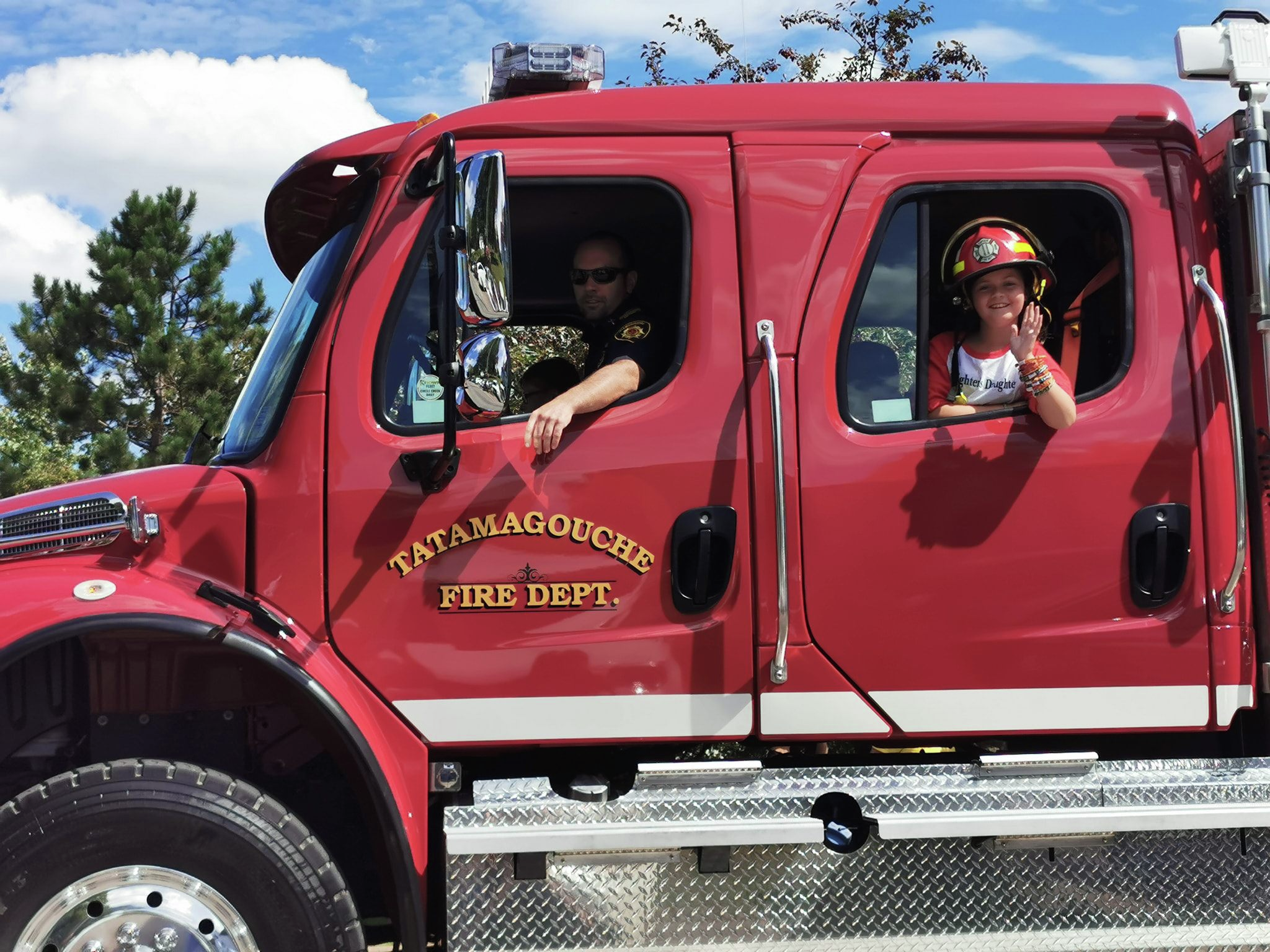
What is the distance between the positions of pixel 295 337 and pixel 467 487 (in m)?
0.70

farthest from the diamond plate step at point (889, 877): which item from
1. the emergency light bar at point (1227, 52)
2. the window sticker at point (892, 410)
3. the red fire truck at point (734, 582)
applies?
the emergency light bar at point (1227, 52)

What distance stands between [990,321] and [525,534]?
142 cm

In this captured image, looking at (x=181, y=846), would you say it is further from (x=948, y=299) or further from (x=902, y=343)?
(x=948, y=299)

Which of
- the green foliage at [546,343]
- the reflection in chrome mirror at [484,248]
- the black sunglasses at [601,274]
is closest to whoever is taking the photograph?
the reflection in chrome mirror at [484,248]

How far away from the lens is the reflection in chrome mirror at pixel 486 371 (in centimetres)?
271

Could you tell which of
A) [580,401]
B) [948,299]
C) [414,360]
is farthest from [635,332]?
[948,299]

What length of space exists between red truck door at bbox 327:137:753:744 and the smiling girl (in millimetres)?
624

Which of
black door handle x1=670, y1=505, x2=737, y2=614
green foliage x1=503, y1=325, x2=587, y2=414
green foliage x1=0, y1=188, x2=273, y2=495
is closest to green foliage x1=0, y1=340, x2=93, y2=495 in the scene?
green foliage x1=0, y1=188, x2=273, y2=495

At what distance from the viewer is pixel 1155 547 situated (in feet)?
10.2

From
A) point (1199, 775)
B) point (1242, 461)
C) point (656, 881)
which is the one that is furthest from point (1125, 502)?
point (656, 881)

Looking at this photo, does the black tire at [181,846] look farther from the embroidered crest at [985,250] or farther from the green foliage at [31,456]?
the green foliage at [31,456]

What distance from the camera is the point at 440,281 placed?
2785mm

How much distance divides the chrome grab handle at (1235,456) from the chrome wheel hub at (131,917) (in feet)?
8.78

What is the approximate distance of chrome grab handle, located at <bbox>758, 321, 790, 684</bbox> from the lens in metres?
2.96
